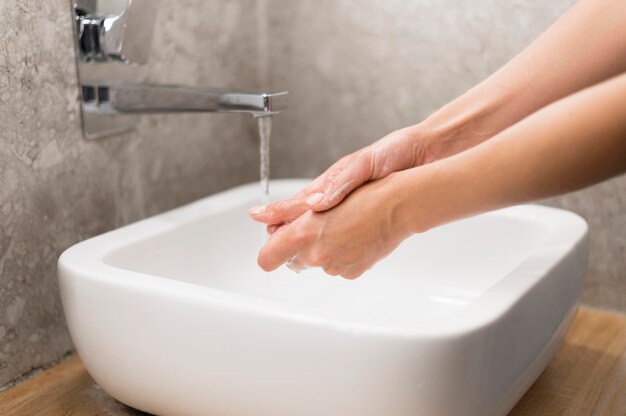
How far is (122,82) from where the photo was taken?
3.32 feet

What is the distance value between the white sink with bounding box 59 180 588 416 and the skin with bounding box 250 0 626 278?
0.27ft

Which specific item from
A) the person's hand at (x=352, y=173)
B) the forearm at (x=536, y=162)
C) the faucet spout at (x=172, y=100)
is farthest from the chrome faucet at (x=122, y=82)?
the forearm at (x=536, y=162)

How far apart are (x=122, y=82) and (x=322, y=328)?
1.65 feet

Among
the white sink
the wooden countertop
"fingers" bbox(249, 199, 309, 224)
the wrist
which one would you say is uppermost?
the wrist

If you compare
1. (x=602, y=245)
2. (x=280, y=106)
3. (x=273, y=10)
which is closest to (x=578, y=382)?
(x=602, y=245)

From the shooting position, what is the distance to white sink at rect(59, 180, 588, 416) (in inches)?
26.2

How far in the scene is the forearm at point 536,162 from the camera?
2.02 ft

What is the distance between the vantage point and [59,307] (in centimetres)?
98

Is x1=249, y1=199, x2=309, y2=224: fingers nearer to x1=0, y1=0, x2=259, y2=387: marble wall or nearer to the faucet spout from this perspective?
the faucet spout

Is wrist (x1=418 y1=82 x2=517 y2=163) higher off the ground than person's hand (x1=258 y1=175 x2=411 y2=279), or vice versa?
wrist (x1=418 y1=82 x2=517 y2=163)

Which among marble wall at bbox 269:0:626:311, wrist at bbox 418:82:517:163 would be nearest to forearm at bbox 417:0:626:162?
wrist at bbox 418:82:517:163

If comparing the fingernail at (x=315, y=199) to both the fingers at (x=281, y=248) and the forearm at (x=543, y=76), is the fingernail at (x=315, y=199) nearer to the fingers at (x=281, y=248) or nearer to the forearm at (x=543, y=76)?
the fingers at (x=281, y=248)

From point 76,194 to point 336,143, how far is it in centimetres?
49

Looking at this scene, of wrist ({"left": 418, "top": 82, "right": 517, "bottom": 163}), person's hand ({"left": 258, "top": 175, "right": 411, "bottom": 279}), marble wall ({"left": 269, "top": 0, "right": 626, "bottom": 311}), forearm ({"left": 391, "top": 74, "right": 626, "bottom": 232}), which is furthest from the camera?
marble wall ({"left": 269, "top": 0, "right": 626, "bottom": 311})
